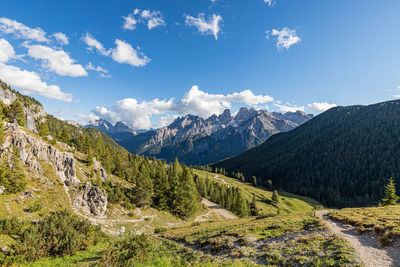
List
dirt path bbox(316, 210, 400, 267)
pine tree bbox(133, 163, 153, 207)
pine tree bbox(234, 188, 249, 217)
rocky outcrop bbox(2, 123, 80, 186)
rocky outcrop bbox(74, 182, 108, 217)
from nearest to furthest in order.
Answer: dirt path bbox(316, 210, 400, 267)
rocky outcrop bbox(2, 123, 80, 186)
rocky outcrop bbox(74, 182, 108, 217)
pine tree bbox(133, 163, 153, 207)
pine tree bbox(234, 188, 249, 217)

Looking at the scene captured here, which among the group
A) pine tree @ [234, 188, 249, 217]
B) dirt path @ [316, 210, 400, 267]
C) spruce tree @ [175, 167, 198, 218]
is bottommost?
pine tree @ [234, 188, 249, 217]

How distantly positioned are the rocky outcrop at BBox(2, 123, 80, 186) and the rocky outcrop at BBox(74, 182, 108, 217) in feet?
15.8

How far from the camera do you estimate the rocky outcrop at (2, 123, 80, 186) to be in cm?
4144

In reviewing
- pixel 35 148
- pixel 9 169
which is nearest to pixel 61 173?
pixel 35 148

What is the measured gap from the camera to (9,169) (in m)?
35.1

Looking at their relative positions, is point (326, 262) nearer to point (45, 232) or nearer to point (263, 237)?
point (263, 237)

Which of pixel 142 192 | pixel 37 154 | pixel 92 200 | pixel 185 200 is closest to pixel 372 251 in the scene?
pixel 92 200

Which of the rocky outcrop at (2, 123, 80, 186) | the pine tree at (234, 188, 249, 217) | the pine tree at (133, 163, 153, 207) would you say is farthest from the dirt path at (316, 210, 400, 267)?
the pine tree at (234, 188, 249, 217)

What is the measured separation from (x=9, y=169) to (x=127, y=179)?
54572 millimetres

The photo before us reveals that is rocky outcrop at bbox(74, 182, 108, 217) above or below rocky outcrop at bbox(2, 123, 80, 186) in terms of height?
below

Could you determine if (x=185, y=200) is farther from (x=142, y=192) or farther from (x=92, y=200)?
(x=92, y=200)

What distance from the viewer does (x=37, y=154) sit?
4575 centimetres

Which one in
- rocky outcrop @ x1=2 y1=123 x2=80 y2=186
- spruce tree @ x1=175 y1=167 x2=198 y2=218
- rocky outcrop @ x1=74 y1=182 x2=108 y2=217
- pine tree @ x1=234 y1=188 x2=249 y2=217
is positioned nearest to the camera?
rocky outcrop @ x1=2 y1=123 x2=80 y2=186

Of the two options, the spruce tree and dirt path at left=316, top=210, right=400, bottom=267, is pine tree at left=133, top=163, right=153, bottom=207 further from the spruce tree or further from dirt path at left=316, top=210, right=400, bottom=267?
dirt path at left=316, top=210, right=400, bottom=267
